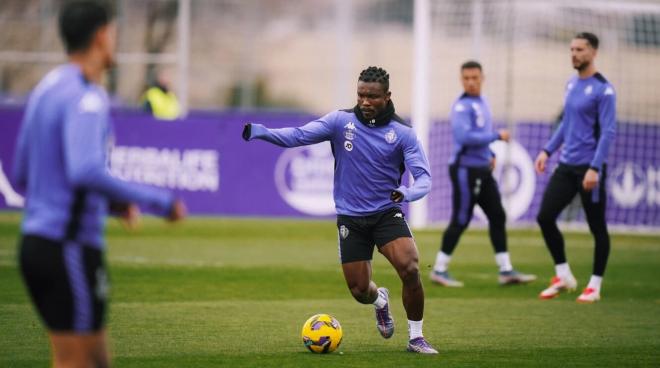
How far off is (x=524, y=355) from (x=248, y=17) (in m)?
20.6

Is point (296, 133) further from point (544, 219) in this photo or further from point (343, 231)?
point (544, 219)

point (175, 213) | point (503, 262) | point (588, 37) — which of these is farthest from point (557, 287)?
point (175, 213)

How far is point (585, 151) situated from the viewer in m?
11.9

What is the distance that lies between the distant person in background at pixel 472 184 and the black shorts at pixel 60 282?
28.0 feet

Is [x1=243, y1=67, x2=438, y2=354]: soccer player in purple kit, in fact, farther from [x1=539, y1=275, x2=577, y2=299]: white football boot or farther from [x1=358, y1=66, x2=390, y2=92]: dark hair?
[x1=539, y1=275, x2=577, y2=299]: white football boot

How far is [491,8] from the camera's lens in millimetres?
21703

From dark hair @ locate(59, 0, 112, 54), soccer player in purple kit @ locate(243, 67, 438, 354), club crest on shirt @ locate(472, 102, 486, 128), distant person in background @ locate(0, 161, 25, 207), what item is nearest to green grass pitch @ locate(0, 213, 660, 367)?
soccer player in purple kit @ locate(243, 67, 438, 354)


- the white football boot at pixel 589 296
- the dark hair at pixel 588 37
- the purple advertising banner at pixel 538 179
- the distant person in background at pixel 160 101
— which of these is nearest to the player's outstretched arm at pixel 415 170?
the dark hair at pixel 588 37

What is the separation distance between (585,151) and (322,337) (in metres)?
4.60

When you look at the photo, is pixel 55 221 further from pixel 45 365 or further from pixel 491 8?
pixel 491 8

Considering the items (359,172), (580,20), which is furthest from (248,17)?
(359,172)

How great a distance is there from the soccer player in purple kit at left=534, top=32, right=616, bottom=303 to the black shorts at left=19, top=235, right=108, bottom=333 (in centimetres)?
742

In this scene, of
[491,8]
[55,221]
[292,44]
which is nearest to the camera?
[55,221]

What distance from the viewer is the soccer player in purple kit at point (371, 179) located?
8.56 metres
